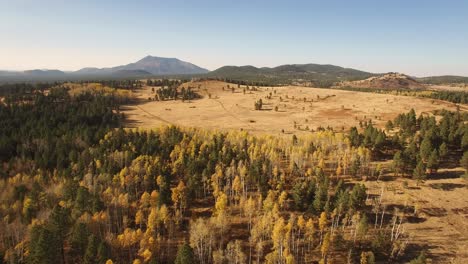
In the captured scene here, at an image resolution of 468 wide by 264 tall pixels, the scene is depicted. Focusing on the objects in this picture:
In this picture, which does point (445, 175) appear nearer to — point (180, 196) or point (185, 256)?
point (180, 196)

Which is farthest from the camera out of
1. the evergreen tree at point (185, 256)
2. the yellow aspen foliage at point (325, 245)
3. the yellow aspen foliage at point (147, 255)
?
the yellow aspen foliage at point (325, 245)

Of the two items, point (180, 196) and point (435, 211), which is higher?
point (180, 196)

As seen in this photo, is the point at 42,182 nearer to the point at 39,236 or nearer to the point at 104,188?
the point at 104,188

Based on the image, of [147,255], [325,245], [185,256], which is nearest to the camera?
[185,256]

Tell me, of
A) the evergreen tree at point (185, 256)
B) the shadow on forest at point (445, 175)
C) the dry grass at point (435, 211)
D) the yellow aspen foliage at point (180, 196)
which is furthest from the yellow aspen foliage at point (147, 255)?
the shadow on forest at point (445, 175)

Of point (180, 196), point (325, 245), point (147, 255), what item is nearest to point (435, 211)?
point (325, 245)

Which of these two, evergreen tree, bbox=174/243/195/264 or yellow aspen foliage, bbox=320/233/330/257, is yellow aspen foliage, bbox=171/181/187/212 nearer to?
evergreen tree, bbox=174/243/195/264

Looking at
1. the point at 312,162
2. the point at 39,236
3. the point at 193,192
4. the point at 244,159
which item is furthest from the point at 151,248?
the point at 312,162

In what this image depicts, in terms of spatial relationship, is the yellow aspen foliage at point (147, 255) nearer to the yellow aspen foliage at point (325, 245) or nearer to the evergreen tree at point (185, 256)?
the evergreen tree at point (185, 256)

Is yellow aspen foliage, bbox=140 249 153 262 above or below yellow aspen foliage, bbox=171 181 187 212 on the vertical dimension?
below

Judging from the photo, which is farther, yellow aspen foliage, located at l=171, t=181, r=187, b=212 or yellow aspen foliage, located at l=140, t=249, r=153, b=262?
yellow aspen foliage, located at l=171, t=181, r=187, b=212

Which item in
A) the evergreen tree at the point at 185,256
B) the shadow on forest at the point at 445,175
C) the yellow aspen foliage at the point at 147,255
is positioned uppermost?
the shadow on forest at the point at 445,175

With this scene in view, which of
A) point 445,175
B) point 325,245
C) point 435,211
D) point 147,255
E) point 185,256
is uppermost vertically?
point 445,175

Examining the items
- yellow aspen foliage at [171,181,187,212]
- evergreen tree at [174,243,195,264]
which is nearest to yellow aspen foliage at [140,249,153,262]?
evergreen tree at [174,243,195,264]
